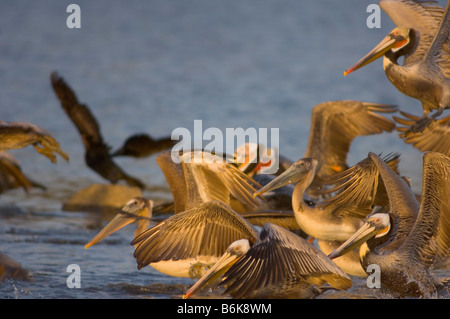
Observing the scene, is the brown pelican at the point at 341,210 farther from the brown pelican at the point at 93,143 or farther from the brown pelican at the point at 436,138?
the brown pelican at the point at 93,143

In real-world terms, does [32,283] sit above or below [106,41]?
below

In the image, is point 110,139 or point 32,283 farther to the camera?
point 110,139

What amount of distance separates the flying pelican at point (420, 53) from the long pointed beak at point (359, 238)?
92 centimetres

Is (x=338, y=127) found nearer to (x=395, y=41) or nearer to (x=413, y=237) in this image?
(x=395, y=41)

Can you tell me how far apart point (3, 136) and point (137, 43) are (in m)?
12.4

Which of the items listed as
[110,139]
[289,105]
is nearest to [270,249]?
[110,139]

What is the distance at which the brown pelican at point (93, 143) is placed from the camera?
9.07 meters

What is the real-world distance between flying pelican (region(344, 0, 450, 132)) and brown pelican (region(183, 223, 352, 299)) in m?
1.64

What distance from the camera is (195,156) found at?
579cm

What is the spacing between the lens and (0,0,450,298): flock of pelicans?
477 cm

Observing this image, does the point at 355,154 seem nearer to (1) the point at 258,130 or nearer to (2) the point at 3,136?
(1) the point at 258,130

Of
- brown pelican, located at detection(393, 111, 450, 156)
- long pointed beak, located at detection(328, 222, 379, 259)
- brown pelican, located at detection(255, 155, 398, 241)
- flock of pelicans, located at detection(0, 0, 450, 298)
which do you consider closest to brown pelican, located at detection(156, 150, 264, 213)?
flock of pelicans, located at detection(0, 0, 450, 298)

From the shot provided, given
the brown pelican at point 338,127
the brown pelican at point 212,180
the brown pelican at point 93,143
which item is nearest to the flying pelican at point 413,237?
the brown pelican at point 212,180

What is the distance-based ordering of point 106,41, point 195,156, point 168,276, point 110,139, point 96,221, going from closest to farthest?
point 195,156
point 168,276
point 96,221
point 110,139
point 106,41
